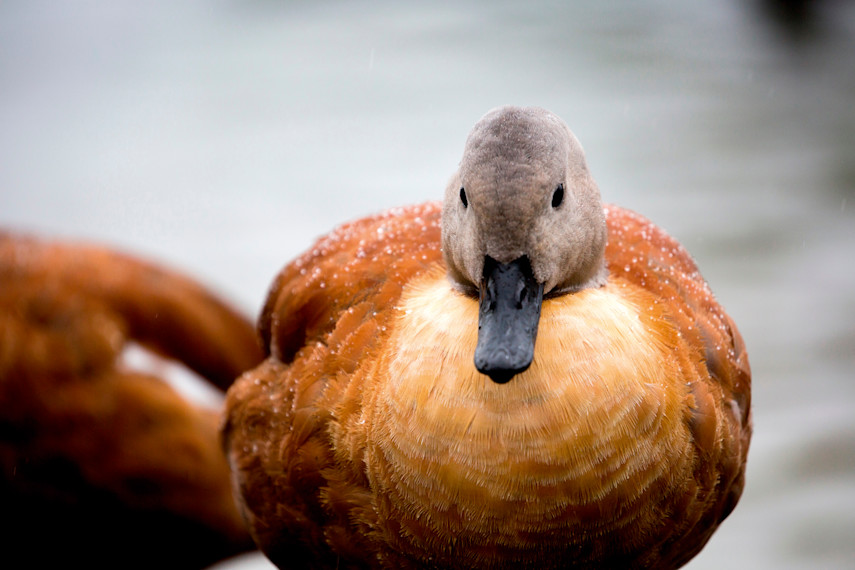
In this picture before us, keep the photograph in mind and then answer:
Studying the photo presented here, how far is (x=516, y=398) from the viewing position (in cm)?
143

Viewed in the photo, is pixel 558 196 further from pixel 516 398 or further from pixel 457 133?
Result: pixel 457 133

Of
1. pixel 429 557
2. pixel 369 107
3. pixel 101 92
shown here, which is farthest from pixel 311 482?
pixel 101 92

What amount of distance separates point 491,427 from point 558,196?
0.37 metres

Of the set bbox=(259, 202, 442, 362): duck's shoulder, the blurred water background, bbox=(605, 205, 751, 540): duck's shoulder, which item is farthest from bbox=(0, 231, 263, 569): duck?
bbox=(605, 205, 751, 540): duck's shoulder

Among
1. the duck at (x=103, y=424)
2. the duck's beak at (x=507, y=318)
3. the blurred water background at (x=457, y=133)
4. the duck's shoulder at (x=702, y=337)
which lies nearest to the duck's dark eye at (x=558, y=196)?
the duck's beak at (x=507, y=318)

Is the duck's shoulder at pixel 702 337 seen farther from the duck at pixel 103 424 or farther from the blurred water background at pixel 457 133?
the blurred water background at pixel 457 133

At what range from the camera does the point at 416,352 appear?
4.96 feet

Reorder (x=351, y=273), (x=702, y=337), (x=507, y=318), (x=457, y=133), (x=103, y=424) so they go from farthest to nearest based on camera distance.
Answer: (x=457, y=133) < (x=103, y=424) < (x=351, y=273) < (x=702, y=337) < (x=507, y=318)

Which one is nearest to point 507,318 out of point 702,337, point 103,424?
point 702,337

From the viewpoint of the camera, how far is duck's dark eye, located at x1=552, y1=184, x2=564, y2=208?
142cm

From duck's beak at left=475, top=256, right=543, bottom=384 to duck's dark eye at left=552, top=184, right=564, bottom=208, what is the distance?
107mm

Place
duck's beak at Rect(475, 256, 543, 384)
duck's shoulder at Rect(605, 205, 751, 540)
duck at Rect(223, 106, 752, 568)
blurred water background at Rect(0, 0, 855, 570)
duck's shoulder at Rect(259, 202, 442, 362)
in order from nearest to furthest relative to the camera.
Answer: duck's beak at Rect(475, 256, 543, 384)
duck at Rect(223, 106, 752, 568)
duck's shoulder at Rect(605, 205, 751, 540)
duck's shoulder at Rect(259, 202, 442, 362)
blurred water background at Rect(0, 0, 855, 570)

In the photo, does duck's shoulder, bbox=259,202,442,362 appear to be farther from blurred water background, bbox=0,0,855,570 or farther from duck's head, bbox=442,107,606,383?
blurred water background, bbox=0,0,855,570

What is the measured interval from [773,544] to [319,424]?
79.5 inches
